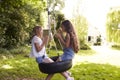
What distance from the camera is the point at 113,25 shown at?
2172 centimetres

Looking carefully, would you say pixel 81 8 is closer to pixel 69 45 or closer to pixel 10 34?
pixel 10 34

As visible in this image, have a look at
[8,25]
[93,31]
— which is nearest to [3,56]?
[8,25]

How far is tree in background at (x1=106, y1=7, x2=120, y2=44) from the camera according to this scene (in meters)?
21.3

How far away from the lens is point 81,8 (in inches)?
1026

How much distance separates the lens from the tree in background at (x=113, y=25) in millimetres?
21312

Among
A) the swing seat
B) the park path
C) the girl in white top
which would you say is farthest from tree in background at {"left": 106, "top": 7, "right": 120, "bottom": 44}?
the swing seat

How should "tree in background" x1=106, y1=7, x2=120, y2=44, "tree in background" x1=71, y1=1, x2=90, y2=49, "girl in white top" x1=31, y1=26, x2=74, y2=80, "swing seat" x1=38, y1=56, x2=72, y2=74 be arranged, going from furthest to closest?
1. "tree in background" x1=71, y1=1, x2=90, y2=49
2. "tree in background" x1=106, y1=7, x2=120, y2=44
3. "girl in white top" x1=31, y1=26, x2=74, y2=80
4. "swing seat" x1=38, y1=56, x2=72, y2=74

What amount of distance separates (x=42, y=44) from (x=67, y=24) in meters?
0.65

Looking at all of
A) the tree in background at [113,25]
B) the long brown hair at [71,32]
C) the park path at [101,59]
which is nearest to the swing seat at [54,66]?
the long brown hair at [71,32]

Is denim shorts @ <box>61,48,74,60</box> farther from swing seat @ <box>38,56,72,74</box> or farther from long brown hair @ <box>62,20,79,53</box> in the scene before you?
swing seat @ <box>38,56,72,74</box>

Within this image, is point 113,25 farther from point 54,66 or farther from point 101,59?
point 54,66

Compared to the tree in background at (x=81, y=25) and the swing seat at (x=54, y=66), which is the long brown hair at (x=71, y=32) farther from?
the tree in background at (x=81, y=25)

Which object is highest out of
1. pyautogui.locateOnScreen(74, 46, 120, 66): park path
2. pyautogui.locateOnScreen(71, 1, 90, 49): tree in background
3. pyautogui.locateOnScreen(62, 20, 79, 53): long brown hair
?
pyautogui.locateOnScreen(62, 20, 79, 53): long brown hair

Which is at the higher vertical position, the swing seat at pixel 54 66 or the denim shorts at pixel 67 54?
the denim shorts at pixel 67 54
